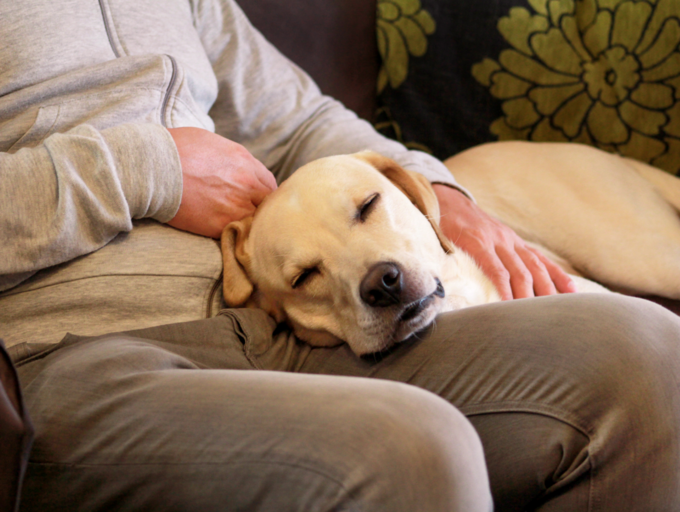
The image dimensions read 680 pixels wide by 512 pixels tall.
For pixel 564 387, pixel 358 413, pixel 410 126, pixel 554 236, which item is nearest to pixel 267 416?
Result: pixel 358 413

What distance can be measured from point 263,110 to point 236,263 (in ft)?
2.47

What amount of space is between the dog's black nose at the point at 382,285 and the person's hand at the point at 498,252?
44cm

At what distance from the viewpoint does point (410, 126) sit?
2.25 m

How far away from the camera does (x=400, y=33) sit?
85.5 inches

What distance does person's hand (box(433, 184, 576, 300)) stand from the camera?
142 centimetres

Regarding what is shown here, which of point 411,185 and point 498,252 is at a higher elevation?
point 411,185

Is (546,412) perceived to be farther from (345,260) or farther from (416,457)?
(345,260)

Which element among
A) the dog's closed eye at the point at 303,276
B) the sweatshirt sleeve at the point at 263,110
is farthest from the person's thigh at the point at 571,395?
the sweatshirt sleeve at the point at 263,110

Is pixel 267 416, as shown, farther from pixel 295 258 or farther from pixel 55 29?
pixel 55 29

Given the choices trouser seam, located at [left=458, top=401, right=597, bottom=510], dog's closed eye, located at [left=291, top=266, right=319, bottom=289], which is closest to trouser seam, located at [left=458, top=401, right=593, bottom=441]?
trouser seam, located at [left=458, top=401, right=597, bottom=510]

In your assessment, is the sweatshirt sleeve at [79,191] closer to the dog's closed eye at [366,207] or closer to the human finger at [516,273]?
the dog's closed eye at [366,207]

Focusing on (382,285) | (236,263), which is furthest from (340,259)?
(236,263)

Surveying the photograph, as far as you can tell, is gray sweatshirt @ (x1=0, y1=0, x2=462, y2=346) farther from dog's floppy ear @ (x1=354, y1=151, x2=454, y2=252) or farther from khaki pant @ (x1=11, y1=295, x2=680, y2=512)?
dog's floppy ear @ (x1=354, y1=151, x2=454, y2=252)

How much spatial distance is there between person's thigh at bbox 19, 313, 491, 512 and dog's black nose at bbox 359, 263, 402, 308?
0.31m
